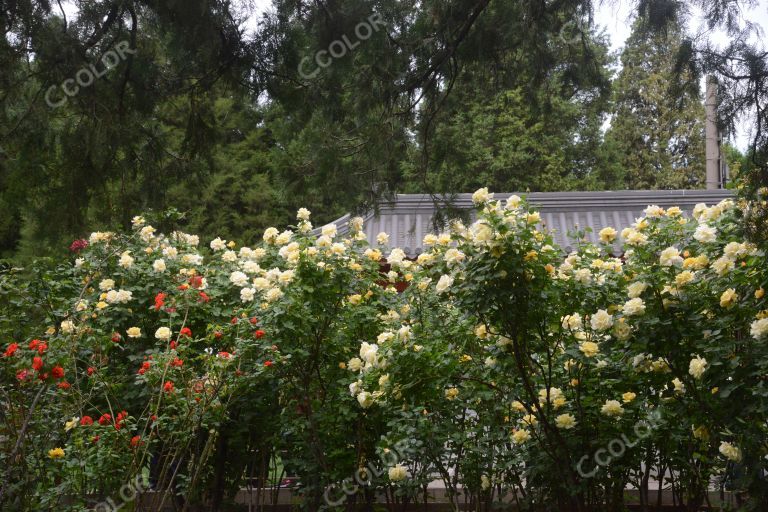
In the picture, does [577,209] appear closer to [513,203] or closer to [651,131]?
[513,203]

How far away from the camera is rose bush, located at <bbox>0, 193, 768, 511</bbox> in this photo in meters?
3.41

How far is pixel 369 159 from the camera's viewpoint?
436 centimetres

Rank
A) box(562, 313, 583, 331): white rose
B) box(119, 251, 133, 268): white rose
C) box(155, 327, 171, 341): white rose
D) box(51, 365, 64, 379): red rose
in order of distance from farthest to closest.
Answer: box(119, 251, 133, 268): white rose < box(155, 327, 171, 341): white rose < box(562, 313, 583, 331): white rose < box(51, 365, 64, 379): red rose

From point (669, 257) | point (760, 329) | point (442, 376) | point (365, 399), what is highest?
point (669, 257)

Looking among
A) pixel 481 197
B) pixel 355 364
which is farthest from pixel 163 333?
pixel 481 197

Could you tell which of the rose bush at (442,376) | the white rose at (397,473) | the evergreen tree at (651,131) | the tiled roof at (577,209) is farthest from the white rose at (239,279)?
the evergreen tree at (651,131)

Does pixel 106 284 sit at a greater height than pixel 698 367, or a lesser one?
greater

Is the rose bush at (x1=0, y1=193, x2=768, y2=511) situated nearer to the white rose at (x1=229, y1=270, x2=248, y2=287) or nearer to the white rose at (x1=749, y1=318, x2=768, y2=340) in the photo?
the white rose at (x1=749, y1=318, x2=768, y2=340)

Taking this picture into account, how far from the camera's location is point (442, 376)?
12.7 feet

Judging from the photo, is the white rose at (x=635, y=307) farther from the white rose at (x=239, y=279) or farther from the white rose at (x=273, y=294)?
the white rose at (x=239, y=279)

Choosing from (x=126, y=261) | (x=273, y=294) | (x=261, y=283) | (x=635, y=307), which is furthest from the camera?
(x=126, y=261)

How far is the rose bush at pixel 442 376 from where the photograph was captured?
341 cm

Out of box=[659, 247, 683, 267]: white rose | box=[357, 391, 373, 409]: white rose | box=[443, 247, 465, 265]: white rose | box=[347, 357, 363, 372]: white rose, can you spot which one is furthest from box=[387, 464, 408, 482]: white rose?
box=[659, 247, 683, 267]: white rose

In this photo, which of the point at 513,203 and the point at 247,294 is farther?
the point at 247,294
